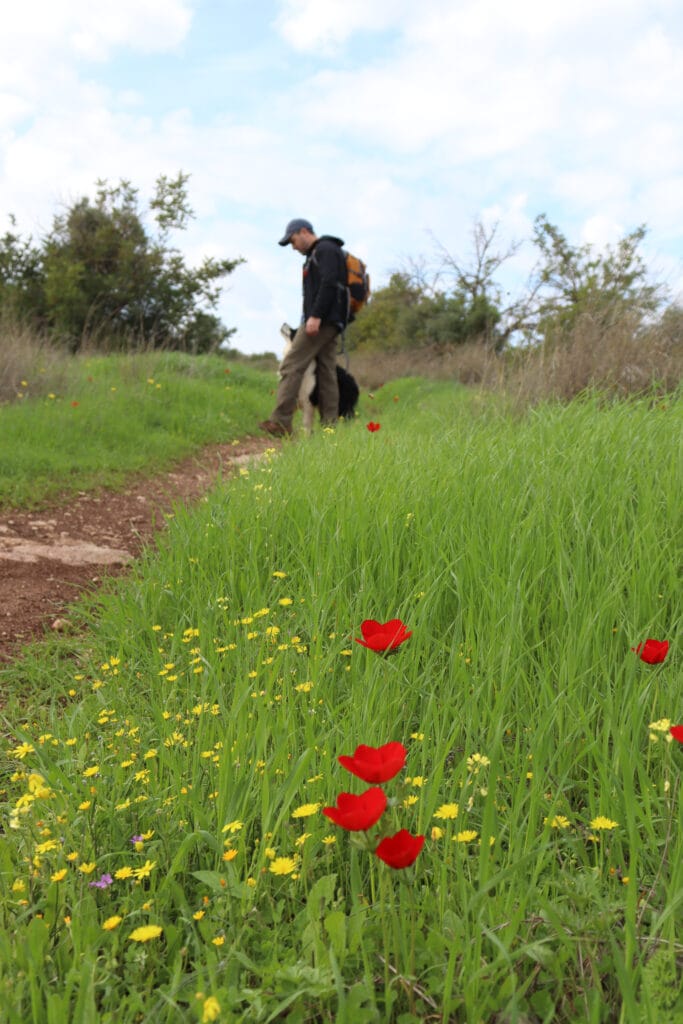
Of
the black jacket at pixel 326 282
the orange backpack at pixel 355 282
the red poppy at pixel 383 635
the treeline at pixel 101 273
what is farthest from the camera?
the treeline at pixel 101 273

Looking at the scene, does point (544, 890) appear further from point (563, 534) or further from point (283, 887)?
point (563, 534)

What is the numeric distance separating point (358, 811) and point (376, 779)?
6 centimetres

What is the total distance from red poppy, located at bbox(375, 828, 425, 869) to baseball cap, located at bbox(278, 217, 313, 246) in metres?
7.26

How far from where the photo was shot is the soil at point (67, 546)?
11.1 feet

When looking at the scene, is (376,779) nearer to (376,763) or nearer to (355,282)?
(376,763)

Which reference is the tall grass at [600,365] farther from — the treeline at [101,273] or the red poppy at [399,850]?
the treeline at [101,273]

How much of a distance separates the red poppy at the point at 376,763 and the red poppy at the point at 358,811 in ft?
0.08

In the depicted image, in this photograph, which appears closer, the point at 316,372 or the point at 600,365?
the point at 600,365

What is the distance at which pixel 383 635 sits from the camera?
139cm

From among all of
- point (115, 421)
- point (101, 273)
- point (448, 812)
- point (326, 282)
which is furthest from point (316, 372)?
point (101, 273)

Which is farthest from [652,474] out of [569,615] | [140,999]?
[140,999]

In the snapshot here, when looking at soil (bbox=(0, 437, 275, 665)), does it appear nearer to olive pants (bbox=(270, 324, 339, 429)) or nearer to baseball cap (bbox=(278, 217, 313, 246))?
olive pants (bbox=(270, 324, 339, 429))

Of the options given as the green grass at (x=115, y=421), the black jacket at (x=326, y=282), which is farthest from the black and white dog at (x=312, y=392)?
the green grass at (x=115, y=421)

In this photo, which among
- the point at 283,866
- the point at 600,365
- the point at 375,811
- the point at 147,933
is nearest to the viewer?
the point at 375,811
